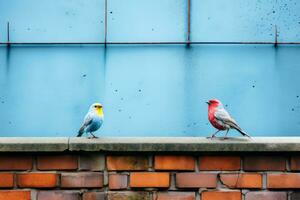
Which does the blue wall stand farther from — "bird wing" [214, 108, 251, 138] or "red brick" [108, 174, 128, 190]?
"red brick" [108, 174, 128, 190]

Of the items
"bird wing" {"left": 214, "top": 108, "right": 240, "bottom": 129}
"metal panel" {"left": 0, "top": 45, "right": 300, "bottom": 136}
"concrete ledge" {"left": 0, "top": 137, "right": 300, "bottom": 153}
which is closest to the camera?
"concrete ledge" {"left": 0, "top": 137, "right": 300, "bottom": 153}

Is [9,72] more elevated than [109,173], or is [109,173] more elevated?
[9,72]

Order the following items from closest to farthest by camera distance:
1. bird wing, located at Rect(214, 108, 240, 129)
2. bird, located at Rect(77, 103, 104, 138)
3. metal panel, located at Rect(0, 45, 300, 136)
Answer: bird wing, located at Rect(214, 108, 240, 129) → bird, located at Rect(77, 103, 104, 138) → metal panel, located at Rect(0, 45, 300, 136)

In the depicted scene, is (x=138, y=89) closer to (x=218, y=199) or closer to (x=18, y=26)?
(x=18, y=26)

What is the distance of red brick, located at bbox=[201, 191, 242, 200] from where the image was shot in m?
1.63

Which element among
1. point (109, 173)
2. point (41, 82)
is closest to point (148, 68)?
point (41, 82)

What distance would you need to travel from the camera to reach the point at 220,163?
1.63 m

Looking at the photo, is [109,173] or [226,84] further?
[226,84]

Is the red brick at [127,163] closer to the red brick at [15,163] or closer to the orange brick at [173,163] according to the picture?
the orange brick at [173,163]

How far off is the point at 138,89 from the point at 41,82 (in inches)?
31.3

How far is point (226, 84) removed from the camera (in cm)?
328

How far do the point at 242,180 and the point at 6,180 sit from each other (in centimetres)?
95

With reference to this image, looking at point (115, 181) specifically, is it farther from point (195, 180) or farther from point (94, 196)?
point (195, 180)

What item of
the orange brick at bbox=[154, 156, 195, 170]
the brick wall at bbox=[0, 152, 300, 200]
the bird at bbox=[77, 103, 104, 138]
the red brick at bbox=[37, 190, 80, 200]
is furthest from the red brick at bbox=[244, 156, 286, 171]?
the bird at bbox=[77, 103, 104, 138]
